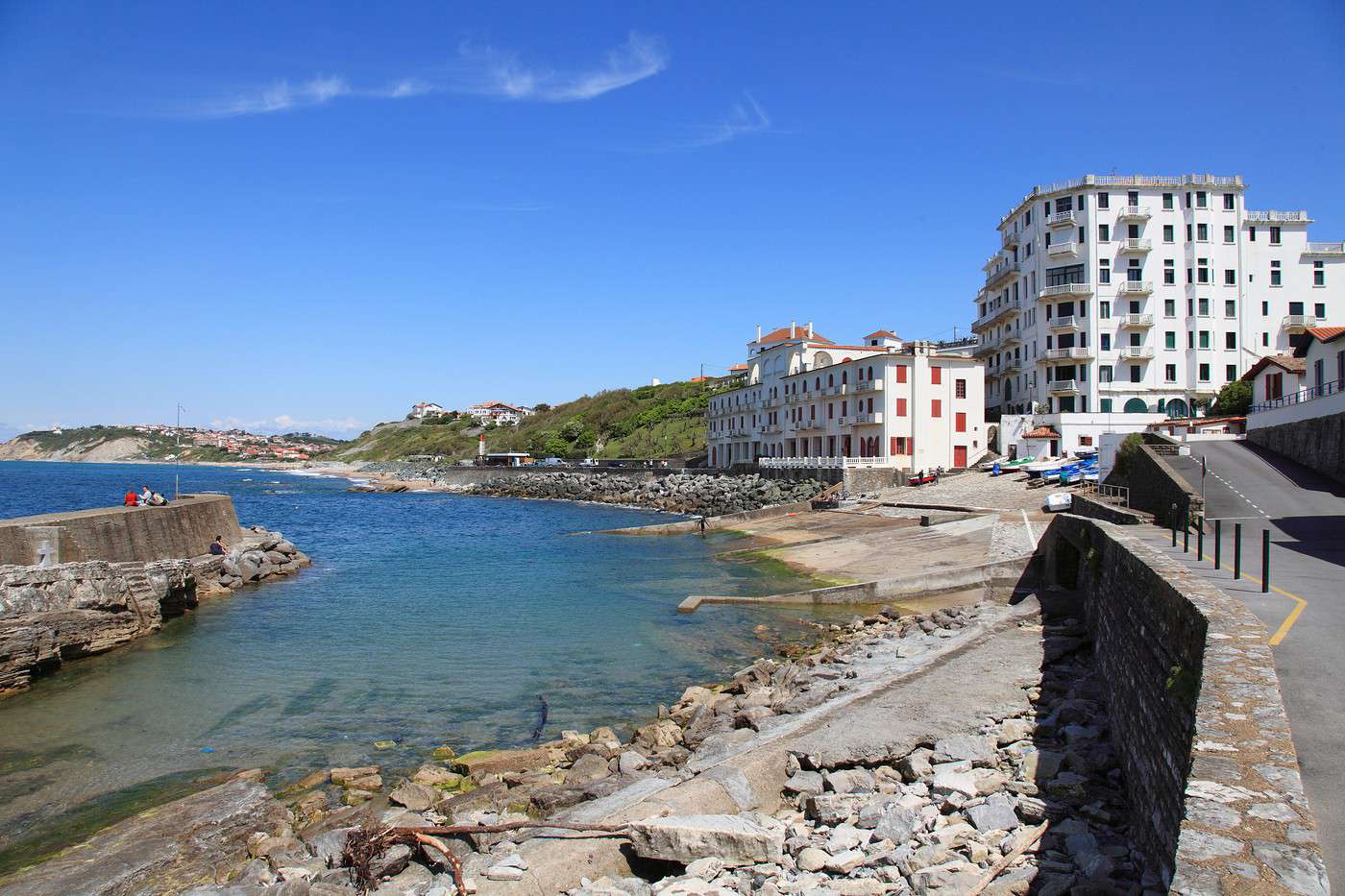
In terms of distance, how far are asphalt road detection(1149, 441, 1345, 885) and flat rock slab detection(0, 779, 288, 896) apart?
11188mm

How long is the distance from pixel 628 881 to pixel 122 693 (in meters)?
14.0

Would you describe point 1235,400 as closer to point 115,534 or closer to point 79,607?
point 115,534

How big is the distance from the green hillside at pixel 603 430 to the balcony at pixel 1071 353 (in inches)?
1984

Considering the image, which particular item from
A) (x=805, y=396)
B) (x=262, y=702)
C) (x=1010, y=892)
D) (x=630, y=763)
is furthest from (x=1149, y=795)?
(x=805, y=396)

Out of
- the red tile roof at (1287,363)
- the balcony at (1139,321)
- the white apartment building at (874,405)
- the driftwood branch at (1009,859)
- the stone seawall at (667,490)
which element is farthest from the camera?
the stone seawall at (667,490)

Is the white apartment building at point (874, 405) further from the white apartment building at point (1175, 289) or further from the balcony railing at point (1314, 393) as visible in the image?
the balcony railing at point (1314, 393)

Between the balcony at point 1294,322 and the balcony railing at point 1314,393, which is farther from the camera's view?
the balcony at point 1294,322

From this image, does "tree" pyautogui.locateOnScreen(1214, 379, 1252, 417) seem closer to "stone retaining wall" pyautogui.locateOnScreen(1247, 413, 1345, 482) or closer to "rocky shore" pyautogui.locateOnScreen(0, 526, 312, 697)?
"stone retaining wall" pyautogui.locateOnScreen(1247, 413, 1345, 482)

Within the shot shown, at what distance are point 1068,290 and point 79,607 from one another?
5593 centimetres

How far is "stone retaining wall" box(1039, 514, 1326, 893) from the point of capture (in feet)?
14.8

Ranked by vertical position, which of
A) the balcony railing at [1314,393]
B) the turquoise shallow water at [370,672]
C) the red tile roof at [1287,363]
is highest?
the red tile roof at [1287,363]

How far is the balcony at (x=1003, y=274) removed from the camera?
61.2 meters

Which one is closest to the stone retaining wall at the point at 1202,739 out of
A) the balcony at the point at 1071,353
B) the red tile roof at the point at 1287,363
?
the red tile roof at the point at 1287,363

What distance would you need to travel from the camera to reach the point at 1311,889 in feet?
13.7
